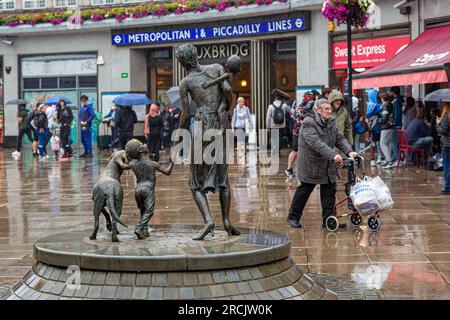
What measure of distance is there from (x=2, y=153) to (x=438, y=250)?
2458 cm

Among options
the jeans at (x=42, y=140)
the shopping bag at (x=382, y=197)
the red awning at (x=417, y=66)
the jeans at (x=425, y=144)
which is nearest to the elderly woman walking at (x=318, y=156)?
the shopping bag at (x=382, y=197)

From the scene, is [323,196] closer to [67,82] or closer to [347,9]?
[347,9]

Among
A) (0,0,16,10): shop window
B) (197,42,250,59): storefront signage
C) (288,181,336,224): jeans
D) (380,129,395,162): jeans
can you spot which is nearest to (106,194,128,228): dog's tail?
(288,181,336,224): jeans

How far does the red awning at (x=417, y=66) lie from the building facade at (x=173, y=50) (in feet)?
7.87

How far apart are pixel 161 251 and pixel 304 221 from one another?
544cm

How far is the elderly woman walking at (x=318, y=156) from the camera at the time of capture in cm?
1169

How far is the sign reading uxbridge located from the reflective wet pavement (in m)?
8.95

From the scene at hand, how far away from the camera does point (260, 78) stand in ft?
102

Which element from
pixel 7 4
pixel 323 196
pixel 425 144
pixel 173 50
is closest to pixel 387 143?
pixel 425 144

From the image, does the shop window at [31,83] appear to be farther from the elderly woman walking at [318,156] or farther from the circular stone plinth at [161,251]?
the circular stone plinth at [161,251]

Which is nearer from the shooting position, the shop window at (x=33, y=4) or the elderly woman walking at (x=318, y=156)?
the elderly woman walking at (x=318, y=156)

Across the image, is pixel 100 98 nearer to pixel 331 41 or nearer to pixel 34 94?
pixel 34 94

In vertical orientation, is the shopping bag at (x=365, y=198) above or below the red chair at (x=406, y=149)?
below
